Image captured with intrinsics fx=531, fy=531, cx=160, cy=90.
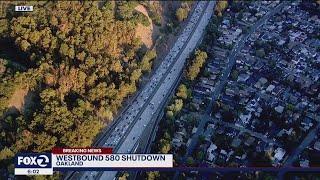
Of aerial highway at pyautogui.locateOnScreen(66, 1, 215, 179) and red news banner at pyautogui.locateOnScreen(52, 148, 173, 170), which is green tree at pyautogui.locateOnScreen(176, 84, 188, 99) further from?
red news banner at pyautogui.locateOnScreen(52, 148, 173, 170)

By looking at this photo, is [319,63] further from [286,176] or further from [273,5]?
[286,176]

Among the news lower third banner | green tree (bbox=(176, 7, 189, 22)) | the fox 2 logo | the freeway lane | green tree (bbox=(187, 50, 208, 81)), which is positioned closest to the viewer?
the fox 2 logo

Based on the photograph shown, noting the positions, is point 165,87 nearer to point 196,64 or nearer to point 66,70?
point 196,64

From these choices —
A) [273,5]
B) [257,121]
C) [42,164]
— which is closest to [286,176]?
[257,121]

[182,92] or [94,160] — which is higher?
[182,92]

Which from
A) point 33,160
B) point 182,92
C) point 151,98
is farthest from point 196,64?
point 33,160

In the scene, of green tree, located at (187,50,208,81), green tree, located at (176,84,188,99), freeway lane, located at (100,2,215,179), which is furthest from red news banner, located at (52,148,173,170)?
green tree, located at (187,50,208,81)
